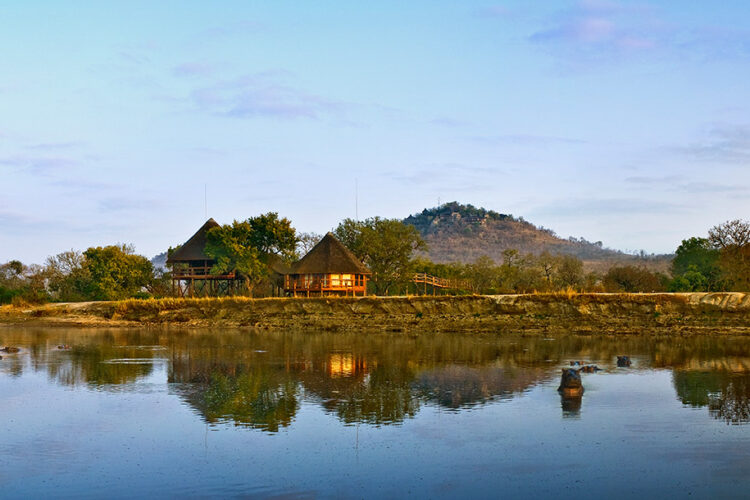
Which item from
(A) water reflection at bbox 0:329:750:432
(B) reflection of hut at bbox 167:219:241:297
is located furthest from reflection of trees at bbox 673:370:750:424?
(B) reflection of hut at bbox 167:219:241:297

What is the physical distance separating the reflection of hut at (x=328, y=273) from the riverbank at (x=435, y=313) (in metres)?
8.33

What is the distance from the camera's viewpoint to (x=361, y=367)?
31.6 meters

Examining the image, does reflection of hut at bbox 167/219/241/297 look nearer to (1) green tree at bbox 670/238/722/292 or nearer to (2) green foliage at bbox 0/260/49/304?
(2) green foliage at bbox 0/260/49/304

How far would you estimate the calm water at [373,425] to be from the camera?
589 inches

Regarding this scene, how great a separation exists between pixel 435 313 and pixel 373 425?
1342 inches

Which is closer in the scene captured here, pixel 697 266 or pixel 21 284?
pixel 697 266

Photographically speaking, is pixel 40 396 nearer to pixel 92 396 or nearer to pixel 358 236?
pixel 92 396

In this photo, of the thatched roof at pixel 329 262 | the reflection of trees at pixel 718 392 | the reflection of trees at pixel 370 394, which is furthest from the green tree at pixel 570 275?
the reflection of trees at pixel 370 394

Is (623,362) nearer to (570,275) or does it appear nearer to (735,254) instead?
(735,254)

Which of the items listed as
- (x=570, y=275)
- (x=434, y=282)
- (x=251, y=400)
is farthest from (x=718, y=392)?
(x=570, y=275)

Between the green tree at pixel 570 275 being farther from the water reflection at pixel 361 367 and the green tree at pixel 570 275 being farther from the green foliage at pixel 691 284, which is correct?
the water reflection at pixel 361 367

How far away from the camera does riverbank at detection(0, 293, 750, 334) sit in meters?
47.7

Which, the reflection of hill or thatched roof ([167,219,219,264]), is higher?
thatched roof ([167,219,219,264])

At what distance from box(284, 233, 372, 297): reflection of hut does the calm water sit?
101ft
